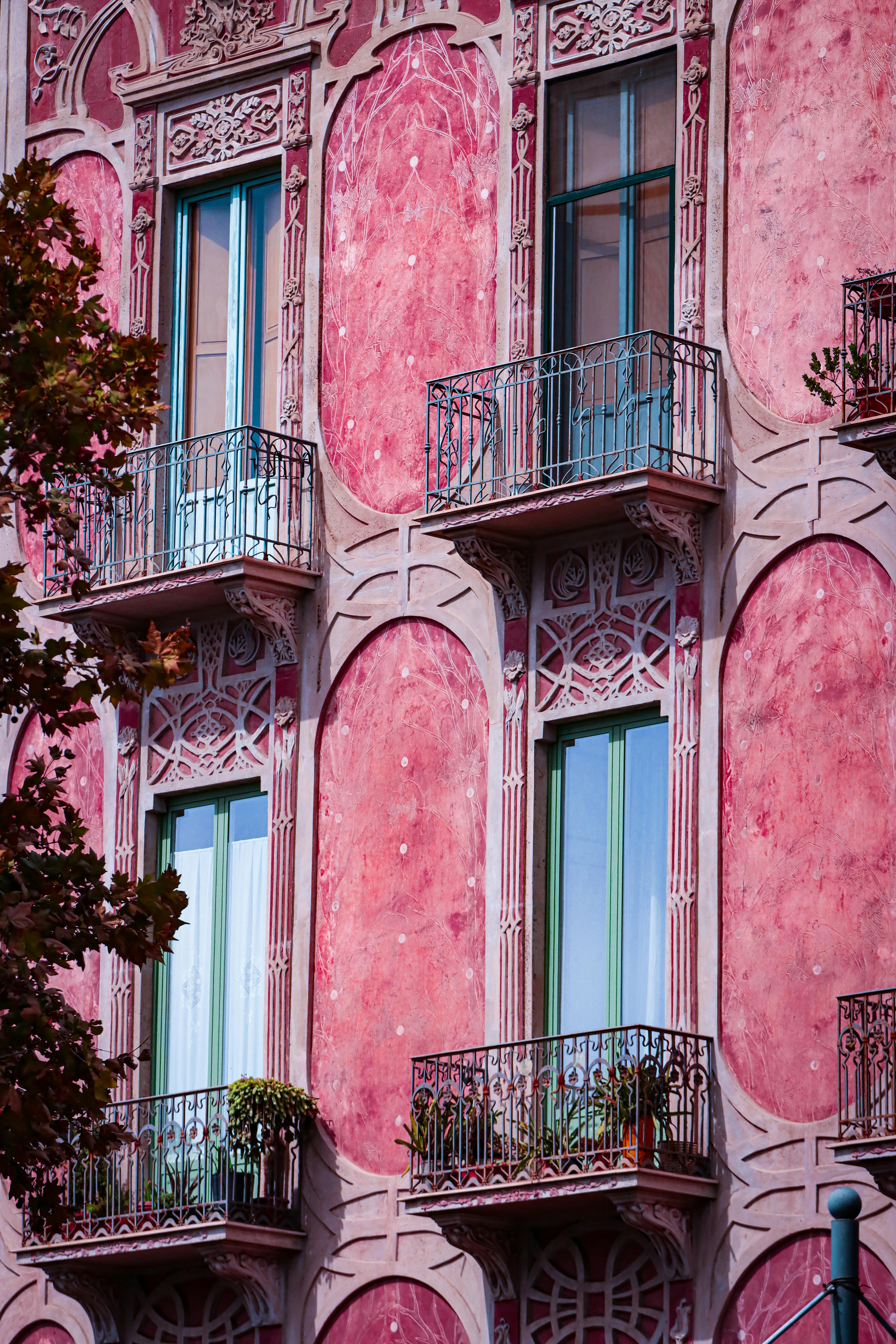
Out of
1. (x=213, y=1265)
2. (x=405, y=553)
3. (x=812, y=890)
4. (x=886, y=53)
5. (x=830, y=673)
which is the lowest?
(x=213, y=1265)

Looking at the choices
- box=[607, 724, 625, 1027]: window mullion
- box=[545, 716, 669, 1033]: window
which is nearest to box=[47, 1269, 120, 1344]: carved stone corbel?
box=[545, 716, 669, 1033]: window

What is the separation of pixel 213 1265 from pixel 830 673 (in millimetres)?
6681

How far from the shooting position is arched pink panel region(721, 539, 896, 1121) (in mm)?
22891

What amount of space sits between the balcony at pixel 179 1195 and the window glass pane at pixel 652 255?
6790 mm

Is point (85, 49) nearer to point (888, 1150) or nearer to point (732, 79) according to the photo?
point (732, 79)

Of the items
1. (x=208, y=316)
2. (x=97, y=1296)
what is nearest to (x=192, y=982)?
(x=97, y=1296)

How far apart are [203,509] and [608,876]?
5.29 m

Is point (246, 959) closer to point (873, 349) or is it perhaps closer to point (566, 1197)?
point (566, 1197)

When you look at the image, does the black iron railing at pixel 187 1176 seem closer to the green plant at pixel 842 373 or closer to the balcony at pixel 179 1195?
the balcony at pixel 179 1195

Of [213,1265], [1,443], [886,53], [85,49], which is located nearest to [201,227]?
[85,49]

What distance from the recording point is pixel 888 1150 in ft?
70.0

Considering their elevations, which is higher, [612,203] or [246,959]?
[612,203]

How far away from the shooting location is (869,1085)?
2195 cm

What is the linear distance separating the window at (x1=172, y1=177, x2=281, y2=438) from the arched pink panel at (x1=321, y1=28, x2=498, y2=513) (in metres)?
0.84
